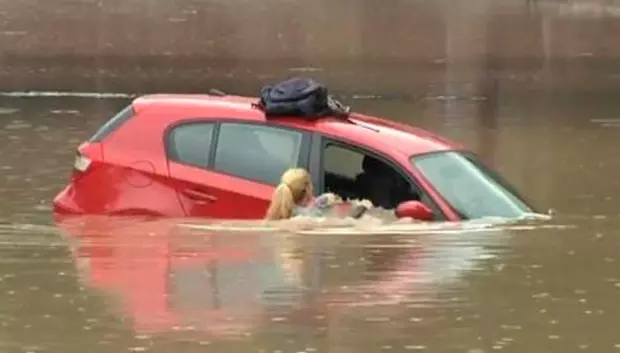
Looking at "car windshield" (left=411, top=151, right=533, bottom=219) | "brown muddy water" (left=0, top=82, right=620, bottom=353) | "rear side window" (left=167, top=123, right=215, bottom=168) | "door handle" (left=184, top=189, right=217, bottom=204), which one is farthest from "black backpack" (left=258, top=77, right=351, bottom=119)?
"brown muddy water" (left=0, top=82, right=620, bottom=353)

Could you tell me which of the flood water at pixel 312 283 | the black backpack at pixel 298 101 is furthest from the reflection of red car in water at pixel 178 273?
the black backpack at pixel 298 101

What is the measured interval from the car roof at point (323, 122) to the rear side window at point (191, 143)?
10 cm

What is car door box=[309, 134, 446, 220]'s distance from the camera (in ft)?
38.9

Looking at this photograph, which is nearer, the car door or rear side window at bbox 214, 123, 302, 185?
the car door

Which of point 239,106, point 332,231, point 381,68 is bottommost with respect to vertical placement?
point 381,68

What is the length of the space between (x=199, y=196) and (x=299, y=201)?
87 cm

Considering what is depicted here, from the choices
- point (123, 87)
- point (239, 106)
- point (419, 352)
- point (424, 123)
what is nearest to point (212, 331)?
point (419, 352)

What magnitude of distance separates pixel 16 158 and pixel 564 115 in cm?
1005

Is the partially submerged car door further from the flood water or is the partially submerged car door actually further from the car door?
the flood water

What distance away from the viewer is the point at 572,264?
1094cm

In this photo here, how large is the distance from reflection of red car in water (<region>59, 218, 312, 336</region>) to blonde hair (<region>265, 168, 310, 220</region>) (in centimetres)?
26

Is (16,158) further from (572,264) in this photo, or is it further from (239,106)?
(572,264)

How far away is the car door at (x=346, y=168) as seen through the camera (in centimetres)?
1184

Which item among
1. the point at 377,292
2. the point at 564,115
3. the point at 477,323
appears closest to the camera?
the point at 477,323
